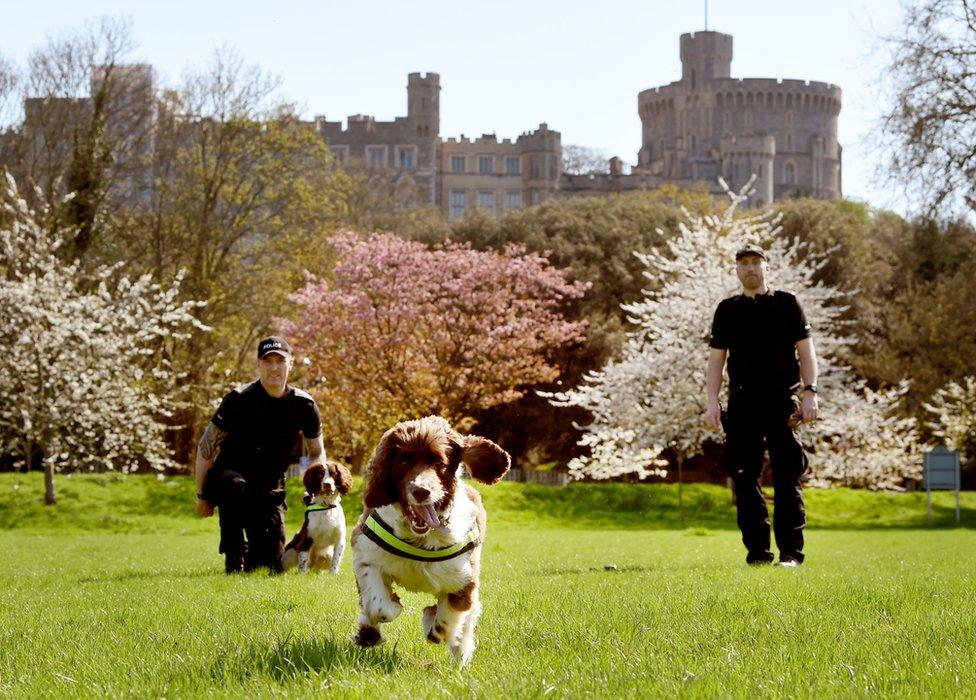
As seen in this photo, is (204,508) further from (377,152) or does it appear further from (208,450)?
(377,152)

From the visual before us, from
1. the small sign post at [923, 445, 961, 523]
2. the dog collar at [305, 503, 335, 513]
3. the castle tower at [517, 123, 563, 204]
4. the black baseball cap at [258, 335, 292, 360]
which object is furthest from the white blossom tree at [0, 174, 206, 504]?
→ the castle tower at [517, 123, 563, 204]

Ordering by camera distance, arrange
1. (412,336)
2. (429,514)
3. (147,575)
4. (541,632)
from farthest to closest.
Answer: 1. (412,336)
2. (147,575)
3. (541,632)
4. (429,514)

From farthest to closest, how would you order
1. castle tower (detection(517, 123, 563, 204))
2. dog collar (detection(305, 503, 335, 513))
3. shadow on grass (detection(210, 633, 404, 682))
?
castle tower (detection(517, 123, 563, 204))
dog collar (detection(305, 503, 335, 513))
shadow on grass (detection(210, 633, 404, 682))

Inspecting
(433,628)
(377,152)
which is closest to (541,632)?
(433,628)

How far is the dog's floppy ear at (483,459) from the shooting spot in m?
5.58

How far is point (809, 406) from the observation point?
9703mm

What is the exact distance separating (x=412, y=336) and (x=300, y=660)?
28.1 metres

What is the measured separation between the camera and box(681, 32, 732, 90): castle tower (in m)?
160

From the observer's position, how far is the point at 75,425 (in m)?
27.6

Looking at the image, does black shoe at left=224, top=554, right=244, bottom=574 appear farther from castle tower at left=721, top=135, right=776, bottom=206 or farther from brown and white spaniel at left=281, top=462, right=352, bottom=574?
castle tower at left=721, top=135, right=776, bottom=206

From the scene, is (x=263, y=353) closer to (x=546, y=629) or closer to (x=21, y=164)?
(x=546, y=629)

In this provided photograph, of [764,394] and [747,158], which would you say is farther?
[747,158]

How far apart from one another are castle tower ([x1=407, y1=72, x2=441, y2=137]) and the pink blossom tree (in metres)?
108

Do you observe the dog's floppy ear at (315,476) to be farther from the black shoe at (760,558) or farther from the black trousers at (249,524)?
the black shoe at (760,558)
